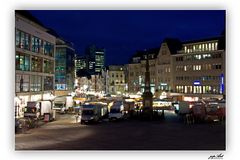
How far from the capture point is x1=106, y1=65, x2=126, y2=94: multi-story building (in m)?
87.7

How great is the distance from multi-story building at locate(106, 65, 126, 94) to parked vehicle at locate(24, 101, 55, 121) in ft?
192

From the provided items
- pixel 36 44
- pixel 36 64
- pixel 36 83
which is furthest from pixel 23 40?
pixel 36 83

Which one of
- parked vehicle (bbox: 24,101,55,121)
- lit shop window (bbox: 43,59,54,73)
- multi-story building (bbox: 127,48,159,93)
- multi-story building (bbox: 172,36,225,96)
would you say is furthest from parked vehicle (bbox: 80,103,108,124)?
multi-story building (bbox: 127,48,159,93)

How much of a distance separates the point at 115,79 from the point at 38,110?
60.8 meters

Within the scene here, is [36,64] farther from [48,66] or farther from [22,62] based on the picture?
[48,66]

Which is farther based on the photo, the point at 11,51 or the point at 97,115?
the point at 97,115

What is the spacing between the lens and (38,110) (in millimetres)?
27656

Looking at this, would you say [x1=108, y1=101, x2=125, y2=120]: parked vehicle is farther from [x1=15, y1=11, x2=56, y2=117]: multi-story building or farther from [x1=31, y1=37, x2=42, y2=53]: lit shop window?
[x1=31, y1=37, x2=42, y2=53]: lit shop window

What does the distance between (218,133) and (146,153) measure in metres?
7.33
